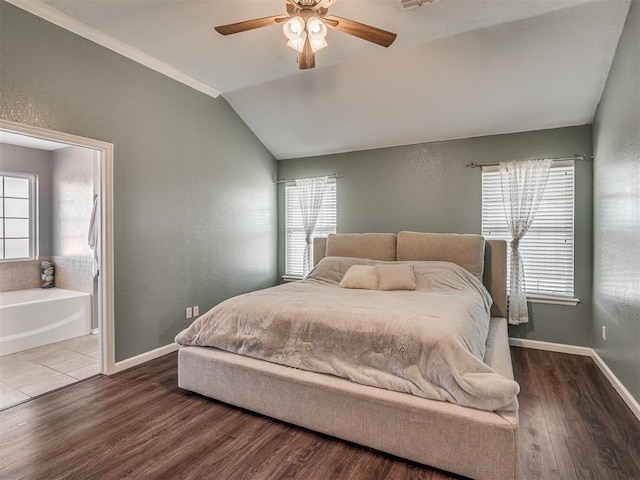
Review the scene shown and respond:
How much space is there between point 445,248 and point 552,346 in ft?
4.88

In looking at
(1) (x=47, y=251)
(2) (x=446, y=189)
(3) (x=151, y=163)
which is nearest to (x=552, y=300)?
(2) (x=446, y=189)

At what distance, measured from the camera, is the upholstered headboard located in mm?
3469

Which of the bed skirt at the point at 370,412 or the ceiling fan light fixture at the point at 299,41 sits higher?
the ceiling fan light fixture at the point at 299,41

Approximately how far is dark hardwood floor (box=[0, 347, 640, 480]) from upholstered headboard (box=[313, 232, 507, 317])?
1.13 metres

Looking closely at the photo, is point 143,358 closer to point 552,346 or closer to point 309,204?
point 309,204

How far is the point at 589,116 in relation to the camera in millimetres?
3246

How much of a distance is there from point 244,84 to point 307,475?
11.8 feet

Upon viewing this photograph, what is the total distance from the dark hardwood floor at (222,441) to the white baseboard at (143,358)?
27 cm

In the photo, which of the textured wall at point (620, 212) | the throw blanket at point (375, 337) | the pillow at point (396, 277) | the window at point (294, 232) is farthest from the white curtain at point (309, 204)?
the textured wall at point (620, 212)

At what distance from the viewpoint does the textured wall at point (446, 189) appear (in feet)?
11.0

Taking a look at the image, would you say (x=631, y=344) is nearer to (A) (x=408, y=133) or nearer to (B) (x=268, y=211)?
(A) (x=408, y=133)

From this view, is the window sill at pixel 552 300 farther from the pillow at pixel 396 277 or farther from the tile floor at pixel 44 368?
the tile floor at pixel 44 368

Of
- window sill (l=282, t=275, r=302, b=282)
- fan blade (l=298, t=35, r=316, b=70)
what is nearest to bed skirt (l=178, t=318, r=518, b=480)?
fan blade (l=298, t=35, r=316, b=70)

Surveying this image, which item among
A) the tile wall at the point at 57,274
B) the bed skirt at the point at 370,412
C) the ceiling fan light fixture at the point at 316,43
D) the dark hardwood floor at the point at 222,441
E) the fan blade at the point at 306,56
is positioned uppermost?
the ceiling fan light fixture at the point at 316,43
